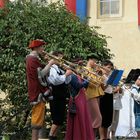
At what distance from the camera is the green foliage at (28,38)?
14.0m

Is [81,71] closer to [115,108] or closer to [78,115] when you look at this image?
[78,115]

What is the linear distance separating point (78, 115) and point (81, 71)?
3.23 ft

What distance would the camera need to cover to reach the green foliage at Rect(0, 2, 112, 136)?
46.0ft

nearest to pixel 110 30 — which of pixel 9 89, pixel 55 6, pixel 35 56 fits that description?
pixel 55 6

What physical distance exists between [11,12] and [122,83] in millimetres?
3608

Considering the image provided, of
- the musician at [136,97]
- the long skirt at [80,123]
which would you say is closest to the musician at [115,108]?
the musician at [136,97]

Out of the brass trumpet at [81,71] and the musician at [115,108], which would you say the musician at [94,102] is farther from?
the musician at [115,108]

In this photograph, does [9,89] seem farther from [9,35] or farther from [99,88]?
[99,88]

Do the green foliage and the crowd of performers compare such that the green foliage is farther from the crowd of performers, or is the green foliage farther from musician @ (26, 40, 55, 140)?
musician @ (26, 40, 55, 140)

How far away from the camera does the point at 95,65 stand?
11.5 metres

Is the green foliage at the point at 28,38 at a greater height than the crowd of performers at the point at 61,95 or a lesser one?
greater

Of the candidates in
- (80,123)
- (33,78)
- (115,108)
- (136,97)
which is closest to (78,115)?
(80,123)

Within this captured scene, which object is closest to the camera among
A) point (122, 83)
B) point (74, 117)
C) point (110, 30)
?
point (74, 117)

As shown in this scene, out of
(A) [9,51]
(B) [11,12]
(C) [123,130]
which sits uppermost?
(B) [11,12]
